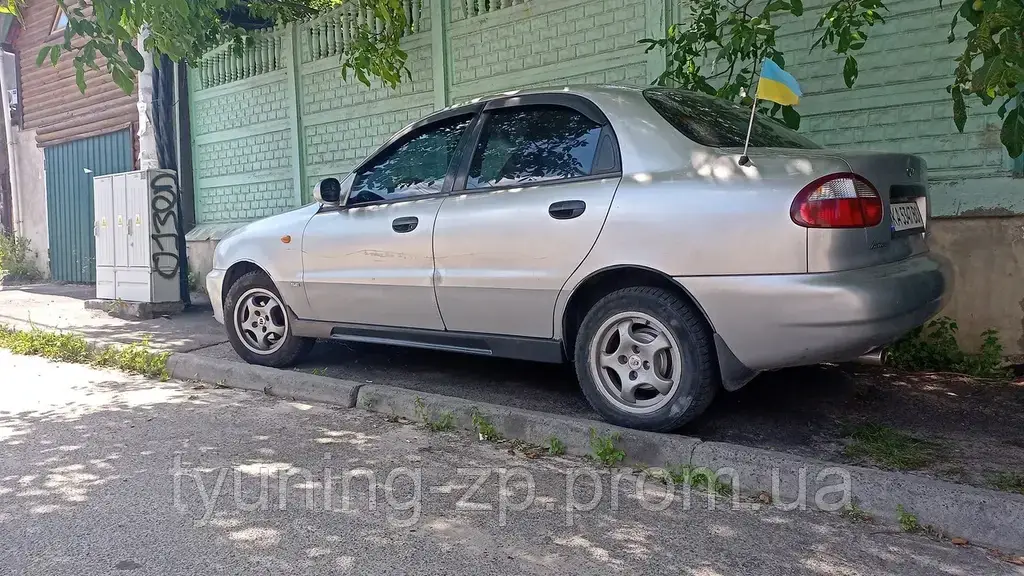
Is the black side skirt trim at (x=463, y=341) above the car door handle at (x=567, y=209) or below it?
below

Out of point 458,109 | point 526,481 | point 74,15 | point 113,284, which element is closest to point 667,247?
point 526,481

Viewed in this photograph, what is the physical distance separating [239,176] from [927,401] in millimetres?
8442

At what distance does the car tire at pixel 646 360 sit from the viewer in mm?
3498

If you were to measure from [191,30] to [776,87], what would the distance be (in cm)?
595

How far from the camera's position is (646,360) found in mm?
3670

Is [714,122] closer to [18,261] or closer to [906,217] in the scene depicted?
[906,217]

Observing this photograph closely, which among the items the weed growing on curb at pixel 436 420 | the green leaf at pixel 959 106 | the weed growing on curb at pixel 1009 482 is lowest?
the weed growing on curb at pixel 1009 482

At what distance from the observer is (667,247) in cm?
346

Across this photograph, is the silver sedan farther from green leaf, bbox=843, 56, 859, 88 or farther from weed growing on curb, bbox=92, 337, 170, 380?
weed growing on curb, bbox=92, 337, 170, 380

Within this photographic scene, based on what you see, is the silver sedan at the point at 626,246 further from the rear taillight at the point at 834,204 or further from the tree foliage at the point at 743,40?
the tree foliage at the point at 743,40

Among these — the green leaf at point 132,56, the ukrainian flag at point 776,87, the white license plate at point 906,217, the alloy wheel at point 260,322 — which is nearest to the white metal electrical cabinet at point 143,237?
the alloy wheel at point 260,322

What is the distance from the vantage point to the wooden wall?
1166cm

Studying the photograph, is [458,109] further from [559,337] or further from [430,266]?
[559,337]

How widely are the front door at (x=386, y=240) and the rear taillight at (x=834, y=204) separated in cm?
201
